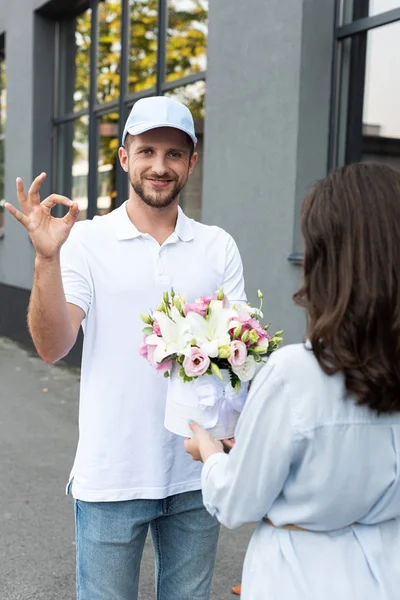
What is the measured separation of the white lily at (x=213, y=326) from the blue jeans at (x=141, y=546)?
62 centimetres

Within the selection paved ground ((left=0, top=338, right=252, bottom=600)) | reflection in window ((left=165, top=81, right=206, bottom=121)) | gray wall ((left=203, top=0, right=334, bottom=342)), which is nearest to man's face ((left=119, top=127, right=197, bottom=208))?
paved ground ((left=0, top=338, right=252, bottom=600))

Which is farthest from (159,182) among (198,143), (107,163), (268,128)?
(107,163)

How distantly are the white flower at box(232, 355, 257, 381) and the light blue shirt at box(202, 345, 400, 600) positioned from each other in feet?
1.02

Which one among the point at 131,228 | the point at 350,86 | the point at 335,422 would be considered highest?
the point at 350,86

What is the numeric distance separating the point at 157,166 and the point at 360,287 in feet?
3.31

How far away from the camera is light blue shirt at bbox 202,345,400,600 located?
1487mm

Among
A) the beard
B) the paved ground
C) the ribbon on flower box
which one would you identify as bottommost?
the paved ground

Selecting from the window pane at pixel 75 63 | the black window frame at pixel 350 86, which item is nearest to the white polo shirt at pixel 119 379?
the black window frame at pixel 350 86

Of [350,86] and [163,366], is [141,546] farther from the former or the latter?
[350,86]

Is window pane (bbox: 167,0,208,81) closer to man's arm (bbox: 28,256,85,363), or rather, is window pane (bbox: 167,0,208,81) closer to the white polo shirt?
the white polo shirt

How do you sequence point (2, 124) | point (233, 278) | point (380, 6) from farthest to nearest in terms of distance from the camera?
point (2, 124) → point (380, 6) → point (233, 278)

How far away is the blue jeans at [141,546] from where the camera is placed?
2.16 metres

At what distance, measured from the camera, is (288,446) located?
150 cm

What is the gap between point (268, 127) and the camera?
19.2 ft
